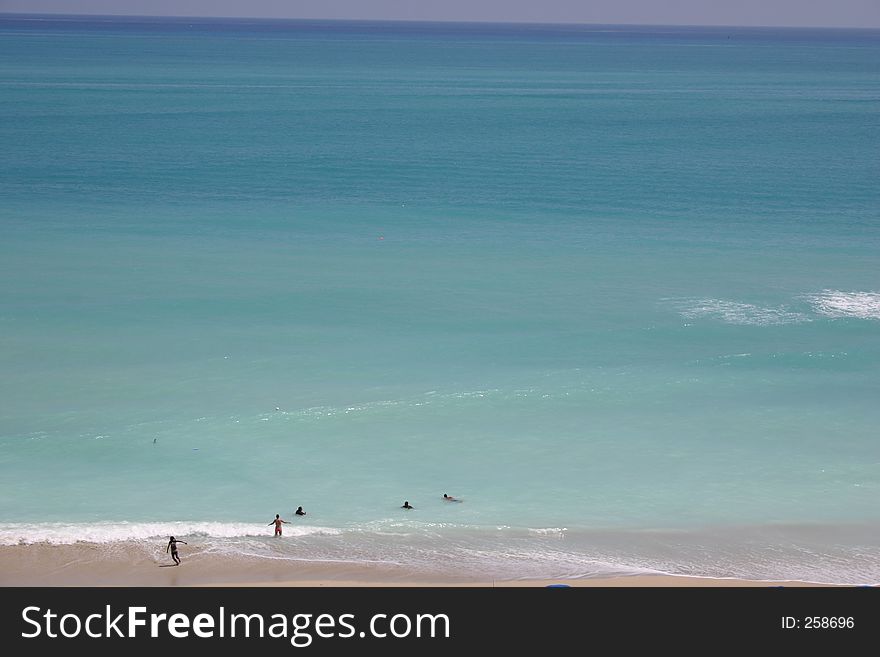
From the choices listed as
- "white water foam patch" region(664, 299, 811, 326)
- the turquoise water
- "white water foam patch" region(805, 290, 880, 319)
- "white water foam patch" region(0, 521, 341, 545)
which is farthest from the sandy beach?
"white water foam patch" region(805, 290, 880, 319)

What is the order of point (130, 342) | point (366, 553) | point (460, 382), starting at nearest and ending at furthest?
point (366, 553)
point (460, 382)
point (130, 342)

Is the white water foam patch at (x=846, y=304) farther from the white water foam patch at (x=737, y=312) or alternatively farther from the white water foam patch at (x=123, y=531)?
the white water foam patch at (x=123, y=531)

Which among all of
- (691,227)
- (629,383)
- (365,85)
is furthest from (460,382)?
(365,85)

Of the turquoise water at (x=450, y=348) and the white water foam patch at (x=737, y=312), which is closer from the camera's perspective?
the turquoise water at (x=450, y=348)

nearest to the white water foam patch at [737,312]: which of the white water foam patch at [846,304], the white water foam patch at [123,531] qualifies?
the white water foam patch at [846,304]

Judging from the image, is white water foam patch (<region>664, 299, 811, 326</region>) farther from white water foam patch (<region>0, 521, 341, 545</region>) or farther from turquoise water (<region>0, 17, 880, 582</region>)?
white water foam patch (<region>0, 521, 341, 545</region>)

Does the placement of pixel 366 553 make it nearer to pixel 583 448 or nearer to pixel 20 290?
pixel 583 448

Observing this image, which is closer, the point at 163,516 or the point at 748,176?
the point at 163,516

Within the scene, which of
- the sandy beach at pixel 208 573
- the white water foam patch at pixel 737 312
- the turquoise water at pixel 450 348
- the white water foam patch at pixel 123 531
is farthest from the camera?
the white water foam patch at pixel 737 312
